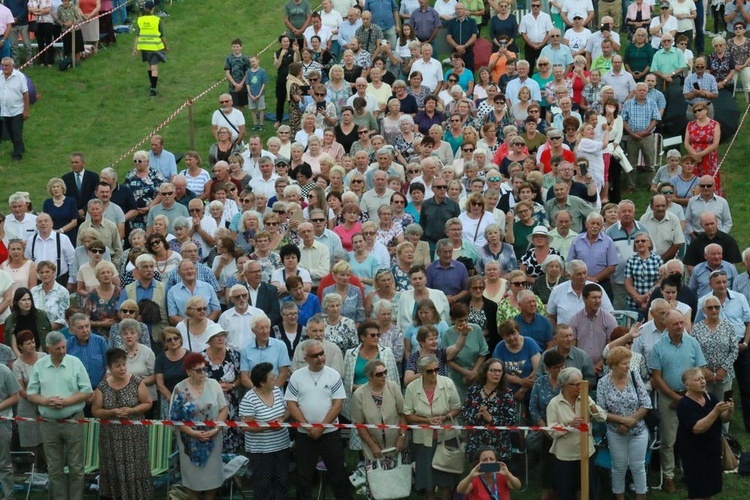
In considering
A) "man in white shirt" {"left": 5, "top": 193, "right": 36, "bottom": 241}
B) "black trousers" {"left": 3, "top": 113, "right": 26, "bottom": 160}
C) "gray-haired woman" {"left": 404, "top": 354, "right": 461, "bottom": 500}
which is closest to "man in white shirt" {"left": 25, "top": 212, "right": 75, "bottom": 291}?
"man in white shirt" {"left": 5, "top": 193, "right": 36, "bottom": 241}

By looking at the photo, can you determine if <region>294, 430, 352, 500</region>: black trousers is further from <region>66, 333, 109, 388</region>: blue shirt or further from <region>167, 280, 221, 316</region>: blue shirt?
<region>167, 280, 221, 316</region>: blue shirt

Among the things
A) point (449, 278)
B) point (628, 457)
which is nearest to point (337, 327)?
point (449, 278)

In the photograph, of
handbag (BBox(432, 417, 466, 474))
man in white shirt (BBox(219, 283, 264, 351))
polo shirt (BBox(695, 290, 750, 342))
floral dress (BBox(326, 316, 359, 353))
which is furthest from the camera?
polo shirt (BBox(695, 290, 750, 342))

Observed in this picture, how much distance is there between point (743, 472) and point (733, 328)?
137cm

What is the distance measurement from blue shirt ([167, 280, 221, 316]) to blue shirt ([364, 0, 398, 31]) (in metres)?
10.1

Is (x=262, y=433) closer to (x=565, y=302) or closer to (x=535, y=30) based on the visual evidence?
(x=565, y=302)

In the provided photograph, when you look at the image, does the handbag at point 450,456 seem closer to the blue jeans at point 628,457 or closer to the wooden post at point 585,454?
the wooden post at point 585,454

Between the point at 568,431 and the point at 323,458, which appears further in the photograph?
the point at 323,458

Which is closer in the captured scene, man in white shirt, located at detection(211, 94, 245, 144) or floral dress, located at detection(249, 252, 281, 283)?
floral dress, located at detection(249, 252, 281, 283)

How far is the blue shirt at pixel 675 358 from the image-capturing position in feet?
43.7

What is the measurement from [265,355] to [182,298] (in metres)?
1.54

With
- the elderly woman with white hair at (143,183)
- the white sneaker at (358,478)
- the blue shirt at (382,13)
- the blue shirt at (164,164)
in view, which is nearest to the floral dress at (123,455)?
the white sneaker at (358,478)

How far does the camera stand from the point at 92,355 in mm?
13797

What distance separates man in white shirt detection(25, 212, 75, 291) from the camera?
1630 centimetres
